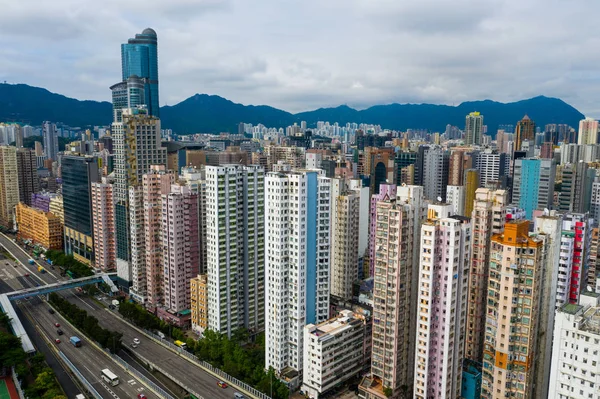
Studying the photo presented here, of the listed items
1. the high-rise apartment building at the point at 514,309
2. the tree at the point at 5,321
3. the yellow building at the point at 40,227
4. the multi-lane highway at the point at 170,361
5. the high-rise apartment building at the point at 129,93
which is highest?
the high-rise apartment building at the point at 129,93

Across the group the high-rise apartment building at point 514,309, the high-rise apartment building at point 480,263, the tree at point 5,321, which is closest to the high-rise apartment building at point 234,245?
the high-rise apartment building at point 480,263

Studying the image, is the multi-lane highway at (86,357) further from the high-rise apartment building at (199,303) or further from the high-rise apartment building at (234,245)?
the high-rise apartment building at (234,245)

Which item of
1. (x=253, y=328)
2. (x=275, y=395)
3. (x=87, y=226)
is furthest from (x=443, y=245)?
(x=87, y=226)

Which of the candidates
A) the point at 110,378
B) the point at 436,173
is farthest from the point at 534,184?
the point at 110,378

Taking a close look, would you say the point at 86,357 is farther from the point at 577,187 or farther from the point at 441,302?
the point at 577,187

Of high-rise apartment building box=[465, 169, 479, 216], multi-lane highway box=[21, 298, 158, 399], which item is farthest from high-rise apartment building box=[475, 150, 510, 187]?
multi-lane highway box=[21, 298, 158, 399]

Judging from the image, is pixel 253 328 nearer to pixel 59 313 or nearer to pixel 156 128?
pixel 59 313

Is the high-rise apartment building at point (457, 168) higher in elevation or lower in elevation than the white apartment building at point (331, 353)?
higher
